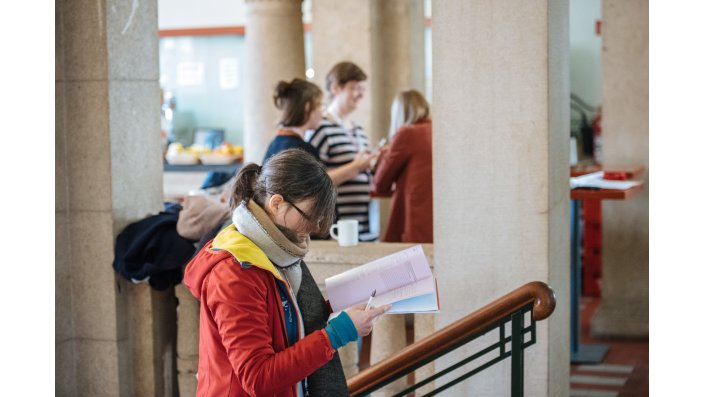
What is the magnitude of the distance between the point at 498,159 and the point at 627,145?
3280 mm

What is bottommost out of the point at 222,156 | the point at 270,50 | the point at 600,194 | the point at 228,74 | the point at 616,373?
the point at 616,373

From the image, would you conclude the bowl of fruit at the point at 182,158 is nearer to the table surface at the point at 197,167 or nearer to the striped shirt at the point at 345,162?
the table surface at the point at 197,167

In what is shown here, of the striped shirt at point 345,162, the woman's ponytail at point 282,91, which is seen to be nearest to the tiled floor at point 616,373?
the striped shirt at point 345,162

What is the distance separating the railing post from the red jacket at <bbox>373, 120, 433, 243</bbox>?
2.17 metres

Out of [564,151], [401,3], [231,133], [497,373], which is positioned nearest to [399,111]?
[564,151]

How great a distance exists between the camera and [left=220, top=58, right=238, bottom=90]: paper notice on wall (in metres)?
15.7

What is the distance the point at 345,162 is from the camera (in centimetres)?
521

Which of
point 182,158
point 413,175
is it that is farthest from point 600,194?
point 182,158

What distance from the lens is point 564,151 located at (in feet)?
Answer: 13.0

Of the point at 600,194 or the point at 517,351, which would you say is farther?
the point at 600,194

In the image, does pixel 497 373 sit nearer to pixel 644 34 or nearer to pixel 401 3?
pixel 644 34

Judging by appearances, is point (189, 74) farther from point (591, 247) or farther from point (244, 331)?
point (244, 331)

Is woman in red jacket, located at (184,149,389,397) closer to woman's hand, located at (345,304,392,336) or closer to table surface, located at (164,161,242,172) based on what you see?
woman's hand, located at (345,304,392,336)

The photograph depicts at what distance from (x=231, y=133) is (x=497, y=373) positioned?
1238 cm
